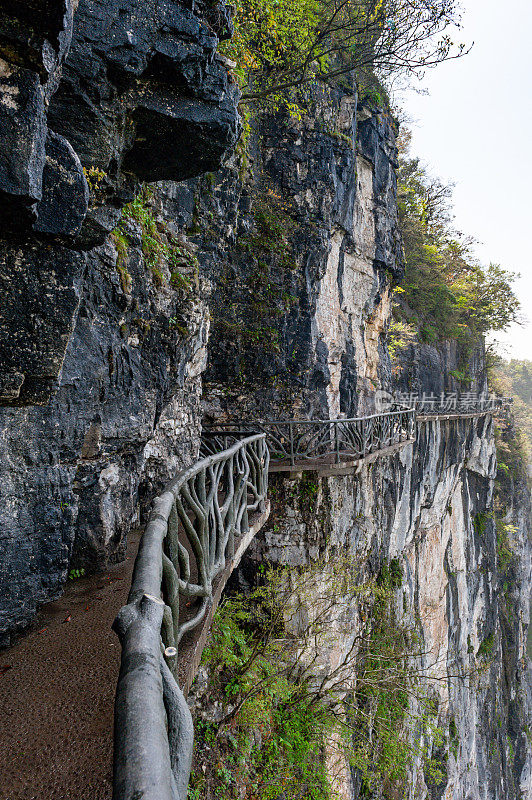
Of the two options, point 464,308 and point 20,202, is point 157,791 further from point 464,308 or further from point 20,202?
point 464,308

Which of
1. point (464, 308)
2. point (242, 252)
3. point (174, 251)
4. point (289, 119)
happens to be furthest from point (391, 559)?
point (464, 308)

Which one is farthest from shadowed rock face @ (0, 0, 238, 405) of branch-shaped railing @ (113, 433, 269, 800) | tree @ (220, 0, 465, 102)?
tree @ (220, 0, 465, 102)

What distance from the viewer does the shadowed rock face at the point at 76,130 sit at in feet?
6.01

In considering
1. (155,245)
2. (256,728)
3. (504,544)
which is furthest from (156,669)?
(504,544)

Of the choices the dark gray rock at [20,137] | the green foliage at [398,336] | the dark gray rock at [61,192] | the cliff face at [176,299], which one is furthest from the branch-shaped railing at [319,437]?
the green foliage at [398,336]

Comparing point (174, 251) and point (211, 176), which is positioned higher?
point (211, 176)

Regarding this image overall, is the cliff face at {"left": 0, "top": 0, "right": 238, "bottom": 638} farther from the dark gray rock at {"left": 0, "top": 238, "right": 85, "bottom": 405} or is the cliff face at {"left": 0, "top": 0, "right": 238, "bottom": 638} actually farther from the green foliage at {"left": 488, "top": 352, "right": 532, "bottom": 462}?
the green foliage at {"left": 488, "top": 352, "right": 532, "bottom": 462}

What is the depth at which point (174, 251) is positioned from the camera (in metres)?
5.83

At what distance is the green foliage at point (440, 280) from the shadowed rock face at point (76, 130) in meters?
17.3

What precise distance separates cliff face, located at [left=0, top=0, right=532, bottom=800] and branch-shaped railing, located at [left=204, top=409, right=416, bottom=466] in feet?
1.91

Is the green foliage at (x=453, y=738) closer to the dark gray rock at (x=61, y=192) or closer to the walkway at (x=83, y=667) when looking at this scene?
the walkway at (x=83, y=667)

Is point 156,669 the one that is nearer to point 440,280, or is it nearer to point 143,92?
point 143,92

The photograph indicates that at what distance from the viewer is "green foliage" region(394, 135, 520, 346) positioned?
21.2m

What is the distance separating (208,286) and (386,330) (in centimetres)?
994
